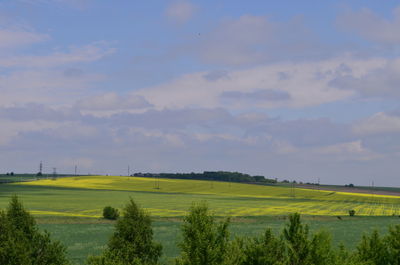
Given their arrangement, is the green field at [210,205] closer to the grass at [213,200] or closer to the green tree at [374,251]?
the grass at [213,200]

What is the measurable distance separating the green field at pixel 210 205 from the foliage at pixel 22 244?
11338mm

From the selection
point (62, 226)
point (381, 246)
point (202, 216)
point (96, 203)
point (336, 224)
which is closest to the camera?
point (202, 216)

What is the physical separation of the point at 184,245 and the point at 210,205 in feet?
289

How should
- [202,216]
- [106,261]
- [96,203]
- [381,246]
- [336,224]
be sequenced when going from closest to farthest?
[106,261]
[202,216]
[381,246]
[336,224]
[96,203]

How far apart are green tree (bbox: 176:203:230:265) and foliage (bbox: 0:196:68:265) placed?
10191 millimetres

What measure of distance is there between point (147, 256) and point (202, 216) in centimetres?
689

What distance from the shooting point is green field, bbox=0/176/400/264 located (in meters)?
71.2

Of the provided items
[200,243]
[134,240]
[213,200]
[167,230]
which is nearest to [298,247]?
[200,243]

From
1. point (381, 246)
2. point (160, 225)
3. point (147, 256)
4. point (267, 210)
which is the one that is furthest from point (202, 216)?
point (267, 210)

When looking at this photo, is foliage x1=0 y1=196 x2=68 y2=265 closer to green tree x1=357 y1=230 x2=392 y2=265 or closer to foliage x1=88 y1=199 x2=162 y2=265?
foliage x1=88 y1=199 x2=162 y2=265

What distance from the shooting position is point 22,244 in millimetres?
38812

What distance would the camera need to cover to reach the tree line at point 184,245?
37725 millimetres

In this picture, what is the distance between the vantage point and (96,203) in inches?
4951

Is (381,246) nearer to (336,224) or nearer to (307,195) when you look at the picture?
(336,224)
